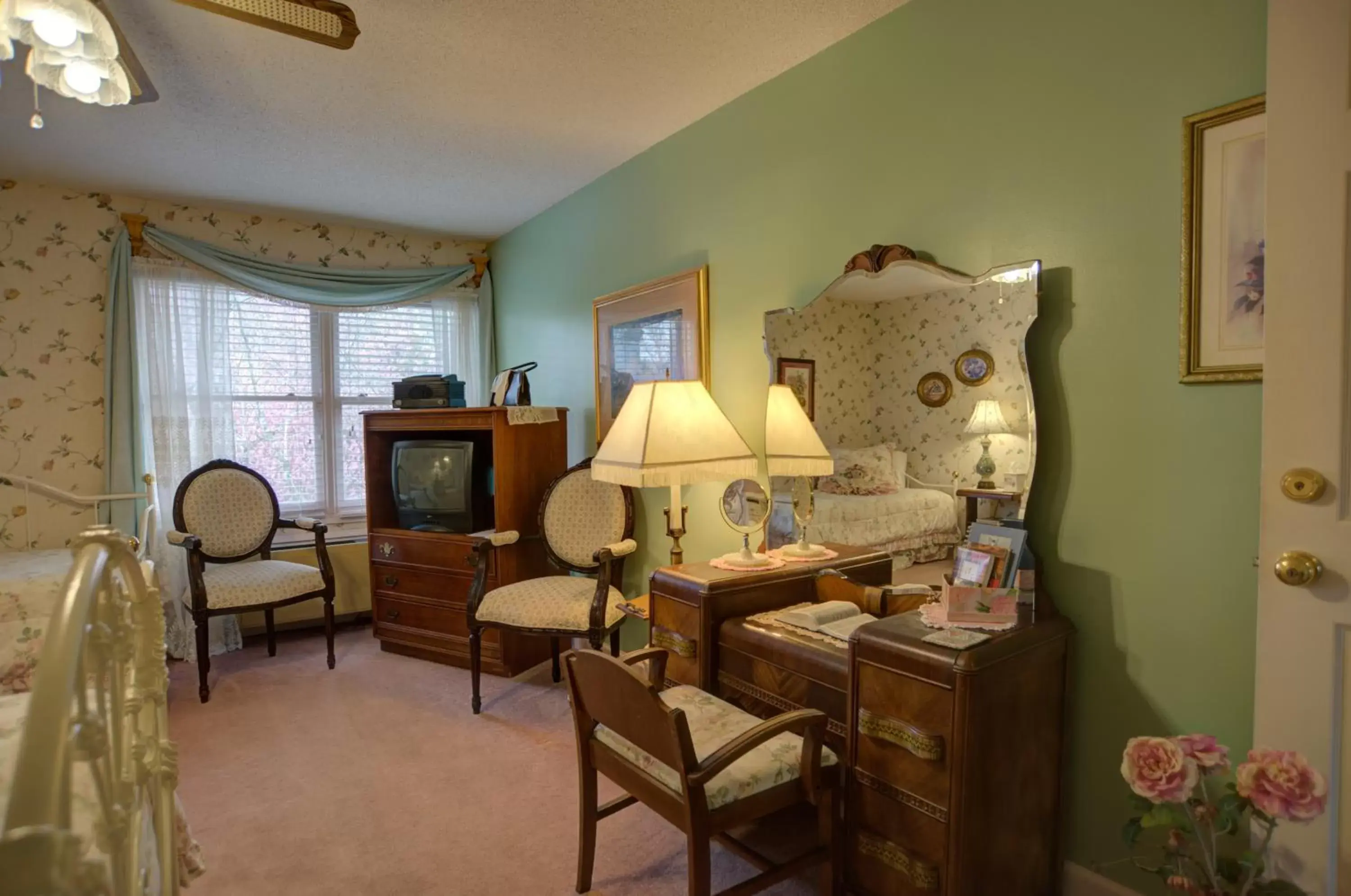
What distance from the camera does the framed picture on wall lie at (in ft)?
9.52

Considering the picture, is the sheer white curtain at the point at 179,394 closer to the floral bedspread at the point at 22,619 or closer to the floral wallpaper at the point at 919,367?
the floral bedspread at the point at 22,619

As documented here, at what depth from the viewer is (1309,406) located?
1258 mm

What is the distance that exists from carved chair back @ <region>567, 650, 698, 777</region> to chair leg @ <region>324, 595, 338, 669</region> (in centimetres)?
234

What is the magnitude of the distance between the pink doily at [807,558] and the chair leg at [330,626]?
8.07 ft

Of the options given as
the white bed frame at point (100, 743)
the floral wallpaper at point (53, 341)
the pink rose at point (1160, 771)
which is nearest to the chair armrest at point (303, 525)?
the floral wallpaper at point (53, 341)

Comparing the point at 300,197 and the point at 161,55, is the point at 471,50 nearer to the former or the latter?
the point at 161,55

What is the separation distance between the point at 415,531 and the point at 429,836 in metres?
1.87

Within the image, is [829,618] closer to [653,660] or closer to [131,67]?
[653,660]

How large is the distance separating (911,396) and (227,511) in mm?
3540

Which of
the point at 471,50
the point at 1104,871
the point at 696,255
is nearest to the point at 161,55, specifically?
the point at 471,50

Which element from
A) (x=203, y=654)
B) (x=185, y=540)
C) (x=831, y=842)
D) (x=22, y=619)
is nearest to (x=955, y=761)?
(x=831, y=842)


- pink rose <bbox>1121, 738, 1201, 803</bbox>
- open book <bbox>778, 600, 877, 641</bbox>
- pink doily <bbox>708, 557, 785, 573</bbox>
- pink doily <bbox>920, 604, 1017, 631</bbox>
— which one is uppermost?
pink doily <bbox>708, 557, 785, 573</bbox>

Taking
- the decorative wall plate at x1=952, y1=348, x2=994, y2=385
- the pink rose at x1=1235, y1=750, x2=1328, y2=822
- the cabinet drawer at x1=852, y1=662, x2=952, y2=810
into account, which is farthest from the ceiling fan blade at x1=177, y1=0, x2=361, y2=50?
the pink rose at x1=1235, y1=750, x2=1328, y2=822

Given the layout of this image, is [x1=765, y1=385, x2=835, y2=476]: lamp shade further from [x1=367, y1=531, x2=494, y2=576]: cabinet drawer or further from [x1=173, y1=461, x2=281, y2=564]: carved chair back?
[x1=173, y1=461, x2=281, y2=564]: carved chair back
